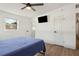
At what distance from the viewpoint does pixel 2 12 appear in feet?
8.01

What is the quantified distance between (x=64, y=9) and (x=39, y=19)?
140cm

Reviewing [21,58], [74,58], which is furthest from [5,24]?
[74,58]

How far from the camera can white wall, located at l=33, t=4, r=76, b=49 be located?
3635 mm

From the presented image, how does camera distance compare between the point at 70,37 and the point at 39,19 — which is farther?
the point at 70,37

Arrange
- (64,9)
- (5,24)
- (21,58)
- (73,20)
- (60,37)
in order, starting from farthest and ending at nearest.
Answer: (60,37) → (64,9) → (73,20) → (5,24) → (21,58)

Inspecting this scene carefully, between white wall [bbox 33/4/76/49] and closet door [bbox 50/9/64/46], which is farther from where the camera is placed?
closet door [bbox 50/9/64/46]

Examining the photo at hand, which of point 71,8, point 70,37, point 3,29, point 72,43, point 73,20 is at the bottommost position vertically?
point 72,43

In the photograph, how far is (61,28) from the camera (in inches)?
164

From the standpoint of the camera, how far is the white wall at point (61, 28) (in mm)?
3635

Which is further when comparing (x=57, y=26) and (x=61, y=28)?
(x=57, y=26)

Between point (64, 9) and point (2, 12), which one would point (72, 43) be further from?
point (2, 12)

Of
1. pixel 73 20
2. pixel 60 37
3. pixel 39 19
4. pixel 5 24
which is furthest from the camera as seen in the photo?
pixel 60 37

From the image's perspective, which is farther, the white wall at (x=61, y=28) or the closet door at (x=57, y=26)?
the closet door at (x=57, y=26)

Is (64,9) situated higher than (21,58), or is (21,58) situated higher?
(64,9)
